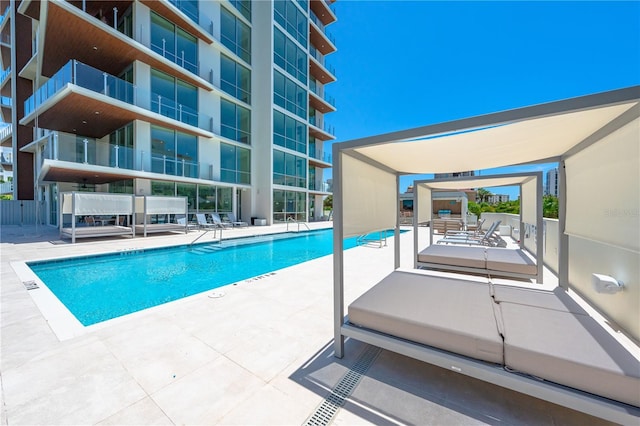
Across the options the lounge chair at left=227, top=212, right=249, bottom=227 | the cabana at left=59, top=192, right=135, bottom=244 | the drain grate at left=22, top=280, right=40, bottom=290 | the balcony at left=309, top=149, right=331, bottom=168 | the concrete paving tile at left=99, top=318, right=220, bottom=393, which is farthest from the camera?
the balcony at left=309, top=149, right=331, bottom=168

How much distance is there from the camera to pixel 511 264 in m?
4.86

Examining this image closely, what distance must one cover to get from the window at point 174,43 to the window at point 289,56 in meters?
5.93

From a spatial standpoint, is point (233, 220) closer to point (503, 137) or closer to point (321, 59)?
point (503, 137)

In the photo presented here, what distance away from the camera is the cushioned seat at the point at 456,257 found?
5143 millimetres

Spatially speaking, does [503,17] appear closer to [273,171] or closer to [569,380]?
[273,171]

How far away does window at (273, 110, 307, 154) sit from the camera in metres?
18.8

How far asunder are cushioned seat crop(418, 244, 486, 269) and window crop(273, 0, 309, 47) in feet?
67.7

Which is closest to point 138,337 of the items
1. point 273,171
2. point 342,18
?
point 273,171

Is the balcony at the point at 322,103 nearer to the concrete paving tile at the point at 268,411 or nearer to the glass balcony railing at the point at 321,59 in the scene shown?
the glass balcony railing at the point at 321,59

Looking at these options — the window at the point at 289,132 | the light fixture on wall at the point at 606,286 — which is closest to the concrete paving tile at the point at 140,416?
the light fixture on wall at the point at 606,286

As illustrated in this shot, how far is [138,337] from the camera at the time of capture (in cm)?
275

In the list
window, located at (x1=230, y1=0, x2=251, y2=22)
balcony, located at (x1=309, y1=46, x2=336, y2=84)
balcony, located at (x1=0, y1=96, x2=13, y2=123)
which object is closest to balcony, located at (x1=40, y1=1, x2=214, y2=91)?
window, located at (x1=230, y1=0, x2=251, y2=22)

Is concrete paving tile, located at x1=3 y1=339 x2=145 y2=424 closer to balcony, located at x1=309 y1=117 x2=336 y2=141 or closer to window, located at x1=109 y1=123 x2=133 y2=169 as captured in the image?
window, located at x1=109 y1=123 x2=133 y2=169

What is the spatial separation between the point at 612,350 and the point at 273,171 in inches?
705
